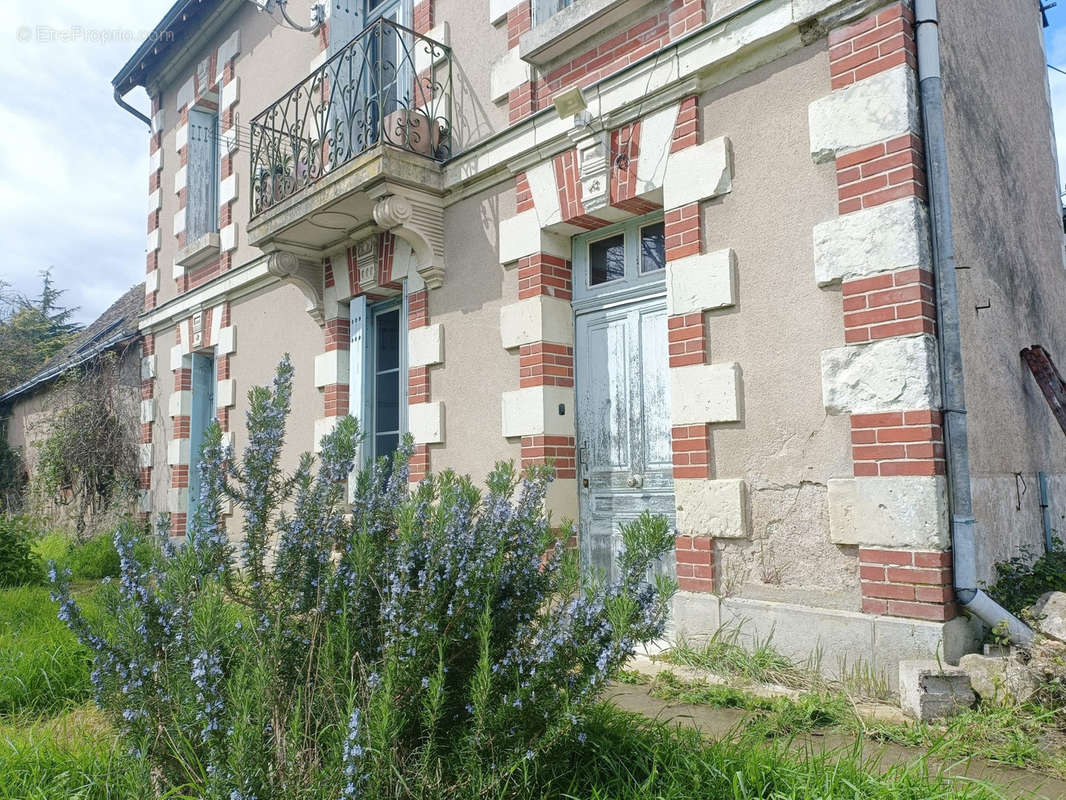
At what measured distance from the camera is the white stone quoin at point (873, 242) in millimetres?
3564

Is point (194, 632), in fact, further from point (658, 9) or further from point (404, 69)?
point (404, 69)

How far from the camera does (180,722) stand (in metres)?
2.14

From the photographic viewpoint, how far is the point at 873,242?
144 inches

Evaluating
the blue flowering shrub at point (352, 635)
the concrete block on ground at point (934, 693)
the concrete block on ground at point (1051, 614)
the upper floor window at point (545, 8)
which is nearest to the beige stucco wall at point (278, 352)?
the upper floor window at point (545, 8)

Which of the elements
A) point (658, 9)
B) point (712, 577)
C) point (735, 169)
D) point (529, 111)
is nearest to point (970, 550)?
point (712, 577)

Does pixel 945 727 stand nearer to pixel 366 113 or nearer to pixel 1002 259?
pixel 1002 259

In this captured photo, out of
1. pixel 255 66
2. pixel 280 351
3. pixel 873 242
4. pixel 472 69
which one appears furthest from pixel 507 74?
pixel 255 66

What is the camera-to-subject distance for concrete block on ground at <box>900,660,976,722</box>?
312 cm

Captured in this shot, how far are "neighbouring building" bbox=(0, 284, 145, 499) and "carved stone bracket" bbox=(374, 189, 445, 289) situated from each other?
6988 mm

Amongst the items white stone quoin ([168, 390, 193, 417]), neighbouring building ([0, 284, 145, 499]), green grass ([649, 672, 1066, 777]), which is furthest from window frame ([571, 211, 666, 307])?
neighbouring building ([0, 284, 145, 499])

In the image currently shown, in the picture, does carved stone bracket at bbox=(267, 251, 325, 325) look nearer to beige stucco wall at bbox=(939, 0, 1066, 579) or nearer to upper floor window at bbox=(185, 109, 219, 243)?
upper floor window at bbox=(185, 109, 219, 243)

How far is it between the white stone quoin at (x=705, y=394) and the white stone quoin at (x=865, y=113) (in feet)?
3.86

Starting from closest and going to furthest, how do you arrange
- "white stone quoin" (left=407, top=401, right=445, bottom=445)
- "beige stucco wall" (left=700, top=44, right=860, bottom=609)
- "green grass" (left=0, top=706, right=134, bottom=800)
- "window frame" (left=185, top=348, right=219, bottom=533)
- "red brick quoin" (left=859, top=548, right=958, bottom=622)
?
"green grass" (left=0, top=706, right=134, bottom=800) < "red brick quoin" (left=859, top=548, right=958, bottom=622) < "beige stucco wall" (left=700, top=44, right=860, bottom=609) < "white stone quoin" (left=407, top=401, right=445, bottom=445) < "window frame" (left=185, top=348, right=219, bottom=533)

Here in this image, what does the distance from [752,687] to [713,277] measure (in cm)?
209
